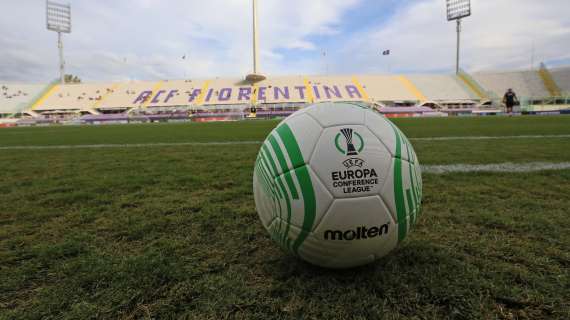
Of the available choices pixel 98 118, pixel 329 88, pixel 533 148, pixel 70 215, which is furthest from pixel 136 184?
pixel 329 88

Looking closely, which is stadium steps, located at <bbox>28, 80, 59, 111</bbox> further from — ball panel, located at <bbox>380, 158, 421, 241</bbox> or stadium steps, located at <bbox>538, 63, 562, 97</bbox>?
stadium steps, located at <bbox>538, 63, 562, 97</bbox>

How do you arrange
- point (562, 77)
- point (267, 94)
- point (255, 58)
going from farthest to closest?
point (267, 94), point (255, 58), point (562, 77)

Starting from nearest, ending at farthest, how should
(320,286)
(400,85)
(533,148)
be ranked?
1. (320,286)
2. (533,148)
3. (400,85)

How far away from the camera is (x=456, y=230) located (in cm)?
218

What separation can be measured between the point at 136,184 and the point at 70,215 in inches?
43.9

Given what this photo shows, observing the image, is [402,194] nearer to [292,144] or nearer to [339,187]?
[339,187]

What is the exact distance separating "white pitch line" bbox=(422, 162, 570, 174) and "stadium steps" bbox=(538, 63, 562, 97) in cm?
4931

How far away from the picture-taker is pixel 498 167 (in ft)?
14.2

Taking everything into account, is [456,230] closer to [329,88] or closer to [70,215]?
[70,215]

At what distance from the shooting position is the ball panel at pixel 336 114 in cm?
157

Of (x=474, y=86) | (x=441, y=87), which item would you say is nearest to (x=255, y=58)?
(x=441, y=87)

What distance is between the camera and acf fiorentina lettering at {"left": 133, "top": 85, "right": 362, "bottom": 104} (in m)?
45.6

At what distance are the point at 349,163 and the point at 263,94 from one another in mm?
46781

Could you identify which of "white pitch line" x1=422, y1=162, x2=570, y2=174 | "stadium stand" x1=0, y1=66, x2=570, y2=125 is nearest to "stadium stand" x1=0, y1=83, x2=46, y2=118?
"stadium stand" x1=0, y1=66, x2=570, y2=125
